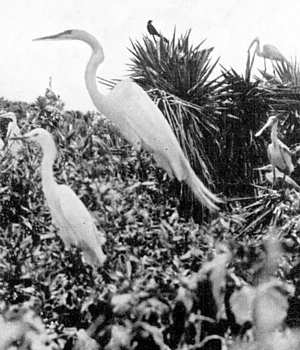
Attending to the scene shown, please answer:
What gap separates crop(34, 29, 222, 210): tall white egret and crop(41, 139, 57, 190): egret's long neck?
1115 millimetres

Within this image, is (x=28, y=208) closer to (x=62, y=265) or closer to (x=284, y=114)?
(x=62, y=265)

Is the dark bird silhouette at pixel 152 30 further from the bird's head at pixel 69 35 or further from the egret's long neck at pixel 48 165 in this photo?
the egret's long neck at pixel 48 165

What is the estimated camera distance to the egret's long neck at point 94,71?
185 inches

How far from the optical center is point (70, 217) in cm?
332

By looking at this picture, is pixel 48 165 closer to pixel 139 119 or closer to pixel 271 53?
pixel 139 119

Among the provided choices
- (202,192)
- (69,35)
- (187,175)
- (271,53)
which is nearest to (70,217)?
(202,192)

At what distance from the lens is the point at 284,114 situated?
5.37m

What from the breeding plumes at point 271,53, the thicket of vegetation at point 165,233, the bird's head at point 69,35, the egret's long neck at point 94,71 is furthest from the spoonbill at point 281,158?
the breeding plumes at point 271,53

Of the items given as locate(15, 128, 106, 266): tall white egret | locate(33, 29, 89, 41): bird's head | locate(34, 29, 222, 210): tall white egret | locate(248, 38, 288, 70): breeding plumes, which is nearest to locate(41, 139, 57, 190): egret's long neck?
locate(15, 128, 106, 266): tall white egret

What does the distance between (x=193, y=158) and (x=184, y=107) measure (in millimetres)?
496

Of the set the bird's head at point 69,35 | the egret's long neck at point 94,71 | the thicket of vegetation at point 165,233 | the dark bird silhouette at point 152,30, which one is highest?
the dark bird silhouette at point 152,30

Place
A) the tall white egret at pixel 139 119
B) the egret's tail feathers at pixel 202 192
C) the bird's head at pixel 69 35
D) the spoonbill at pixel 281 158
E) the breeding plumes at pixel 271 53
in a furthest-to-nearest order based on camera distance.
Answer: the breeding plumes at pixel 271 53 → the tall white egret at pixel 139 119 → the bird's head at pixel 69 35 → the egret's tail feathers at pixel 202 192 → the spoonbill at pixel 281 158

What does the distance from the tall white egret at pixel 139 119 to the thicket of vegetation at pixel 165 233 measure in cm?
13

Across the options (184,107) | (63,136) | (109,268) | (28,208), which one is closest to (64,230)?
(28,208)
